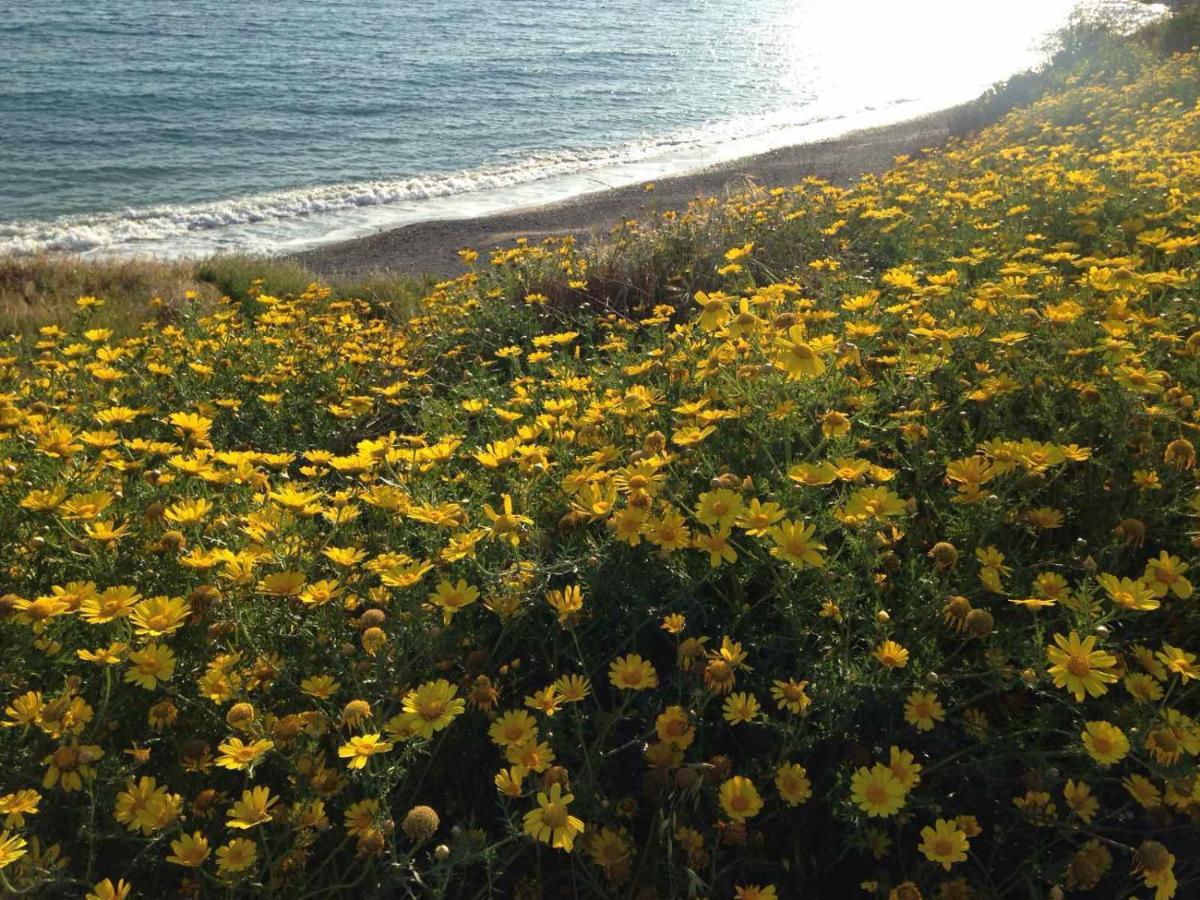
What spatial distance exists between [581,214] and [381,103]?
46.1 feet

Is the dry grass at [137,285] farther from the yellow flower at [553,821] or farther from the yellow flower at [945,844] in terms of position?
the yellow flower at [945,844]

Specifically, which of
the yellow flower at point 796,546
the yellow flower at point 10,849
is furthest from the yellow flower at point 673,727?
the yellow flower at point 10,849

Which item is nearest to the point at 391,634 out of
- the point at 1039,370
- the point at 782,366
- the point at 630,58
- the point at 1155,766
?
the point at 782,366

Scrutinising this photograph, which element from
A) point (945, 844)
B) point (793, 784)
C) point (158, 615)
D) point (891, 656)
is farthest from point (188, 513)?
point (945, 844)

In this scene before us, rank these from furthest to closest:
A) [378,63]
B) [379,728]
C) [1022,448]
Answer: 1. [378,63]
2. [1022,448]
3. [379,728]

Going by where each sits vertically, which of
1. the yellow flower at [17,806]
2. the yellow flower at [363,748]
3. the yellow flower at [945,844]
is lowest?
the yellow flower at [945,844]

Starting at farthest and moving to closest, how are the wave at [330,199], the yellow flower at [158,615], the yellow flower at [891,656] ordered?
the wave at [330,199], the yellow flower at [158,615], the yellow flower at [891,656]

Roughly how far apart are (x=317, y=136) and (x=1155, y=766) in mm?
25140

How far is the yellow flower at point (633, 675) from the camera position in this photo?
196 cm

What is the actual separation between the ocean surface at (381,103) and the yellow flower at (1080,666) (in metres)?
16.3

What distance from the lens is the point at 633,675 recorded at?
1979mm

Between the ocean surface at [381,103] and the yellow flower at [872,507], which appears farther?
the ocean surface at [381,103]

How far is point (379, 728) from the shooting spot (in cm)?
192

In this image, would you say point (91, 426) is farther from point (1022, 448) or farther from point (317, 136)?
point (317, 136)
